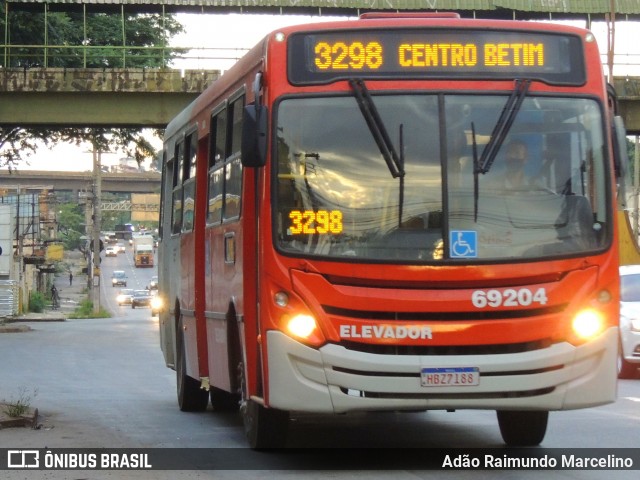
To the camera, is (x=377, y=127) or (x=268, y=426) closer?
(x=377, y=127)

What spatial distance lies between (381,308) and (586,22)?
114 feet

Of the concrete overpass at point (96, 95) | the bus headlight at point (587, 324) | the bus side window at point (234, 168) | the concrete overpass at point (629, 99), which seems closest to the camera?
the bus headlight at point (587, 324)

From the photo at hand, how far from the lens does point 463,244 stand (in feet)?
32.9

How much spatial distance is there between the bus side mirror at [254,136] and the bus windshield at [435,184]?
0.18m

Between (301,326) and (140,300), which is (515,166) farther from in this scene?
(140,300)

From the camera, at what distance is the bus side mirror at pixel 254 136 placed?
10.1 metres

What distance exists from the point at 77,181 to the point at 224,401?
12479cm

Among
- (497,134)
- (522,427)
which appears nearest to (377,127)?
(497,134)

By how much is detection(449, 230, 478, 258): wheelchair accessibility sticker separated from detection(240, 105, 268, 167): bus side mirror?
143cm

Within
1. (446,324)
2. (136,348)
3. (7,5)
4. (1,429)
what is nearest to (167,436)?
(1,429)

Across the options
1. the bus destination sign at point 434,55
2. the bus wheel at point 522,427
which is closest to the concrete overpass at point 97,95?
the bus wheel at point 522,427

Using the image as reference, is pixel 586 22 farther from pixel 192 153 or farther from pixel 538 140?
pixel 538 140

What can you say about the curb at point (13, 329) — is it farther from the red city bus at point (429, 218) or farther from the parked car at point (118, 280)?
the parked car at point (118, 280)

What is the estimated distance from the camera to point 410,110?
404 inches
